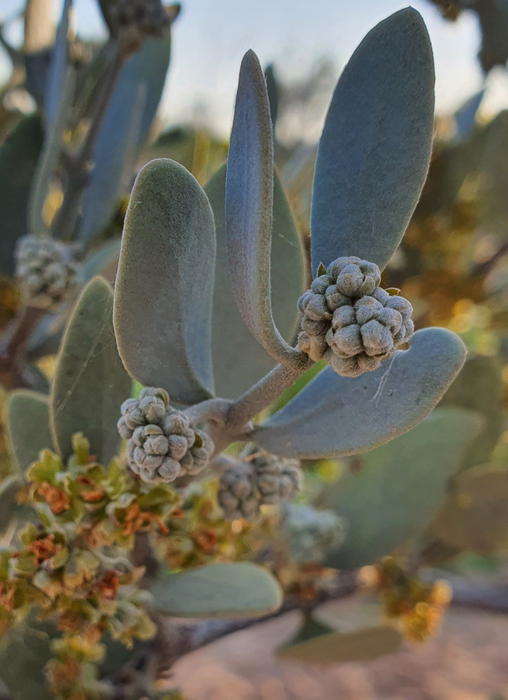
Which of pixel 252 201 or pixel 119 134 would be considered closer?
pixel 252 201

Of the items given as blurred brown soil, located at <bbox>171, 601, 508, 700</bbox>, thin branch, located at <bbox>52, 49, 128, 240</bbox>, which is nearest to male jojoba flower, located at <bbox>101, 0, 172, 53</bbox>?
thin branch, located at <bbox>52, 49, 128, 240</bbox>

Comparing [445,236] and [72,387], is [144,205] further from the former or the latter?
[445,236]

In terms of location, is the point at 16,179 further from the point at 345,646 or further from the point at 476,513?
the point at 476,513

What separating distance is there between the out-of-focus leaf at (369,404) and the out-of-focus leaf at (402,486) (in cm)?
50

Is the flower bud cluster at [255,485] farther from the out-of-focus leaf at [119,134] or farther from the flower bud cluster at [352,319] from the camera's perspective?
the out-of-focus leaf at [119,134]

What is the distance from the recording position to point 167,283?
1.45ft

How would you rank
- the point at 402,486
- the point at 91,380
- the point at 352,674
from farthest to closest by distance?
1. the point at 352,674
2. the point at 402,486
3. the point at 91,380

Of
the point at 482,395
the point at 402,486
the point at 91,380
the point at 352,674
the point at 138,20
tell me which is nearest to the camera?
the point at 91,380

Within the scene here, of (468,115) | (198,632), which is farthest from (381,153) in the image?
(468,115)

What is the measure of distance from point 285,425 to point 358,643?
0.59 m

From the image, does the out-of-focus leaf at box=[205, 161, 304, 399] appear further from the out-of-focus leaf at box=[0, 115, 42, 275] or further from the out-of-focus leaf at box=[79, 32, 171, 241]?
the out-of-focus leaf at box=[0, 115, 42, 275]

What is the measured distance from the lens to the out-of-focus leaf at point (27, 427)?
0.61m

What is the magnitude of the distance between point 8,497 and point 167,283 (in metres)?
0.33

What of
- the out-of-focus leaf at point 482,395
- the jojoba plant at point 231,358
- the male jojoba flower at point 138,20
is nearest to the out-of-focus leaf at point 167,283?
the jojoba plant at point 231,358
